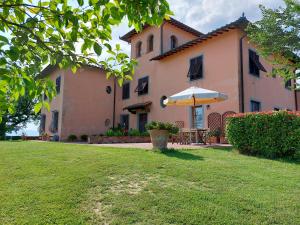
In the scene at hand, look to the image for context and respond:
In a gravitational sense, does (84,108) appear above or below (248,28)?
below

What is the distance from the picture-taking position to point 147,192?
4.64 m

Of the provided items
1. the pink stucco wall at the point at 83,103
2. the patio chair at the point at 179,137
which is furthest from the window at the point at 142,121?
the patio chair at the point at 179,137

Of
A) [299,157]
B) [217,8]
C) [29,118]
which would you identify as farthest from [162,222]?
[29,118]

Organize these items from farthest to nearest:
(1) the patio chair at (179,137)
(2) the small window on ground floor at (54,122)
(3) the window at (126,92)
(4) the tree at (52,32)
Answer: (3) the window at (126,92)
(2) the small window on ground floor at (54,122)
(1) the patio chair at (179,137)
(4) the tree at (52,32)

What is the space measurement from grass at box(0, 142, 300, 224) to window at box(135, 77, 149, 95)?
13.7 m

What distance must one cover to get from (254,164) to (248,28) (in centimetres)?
866

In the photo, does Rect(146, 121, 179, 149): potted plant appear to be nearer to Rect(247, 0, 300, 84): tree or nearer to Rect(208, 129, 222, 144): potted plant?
Rect(208, 129, 222, 144): potted plant

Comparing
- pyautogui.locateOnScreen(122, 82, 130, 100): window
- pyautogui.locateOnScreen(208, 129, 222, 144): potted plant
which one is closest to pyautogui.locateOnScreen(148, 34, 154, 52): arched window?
pyautogui.locateOnScreen(122, 82, 130, 100): window

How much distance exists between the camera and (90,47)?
2.39 metres

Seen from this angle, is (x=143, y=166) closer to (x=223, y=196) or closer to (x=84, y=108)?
(x=223, y=196)

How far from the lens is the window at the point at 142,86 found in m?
20.4

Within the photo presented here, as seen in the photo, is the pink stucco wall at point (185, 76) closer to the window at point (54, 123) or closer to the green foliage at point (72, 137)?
the green foliage at point (72, 137)

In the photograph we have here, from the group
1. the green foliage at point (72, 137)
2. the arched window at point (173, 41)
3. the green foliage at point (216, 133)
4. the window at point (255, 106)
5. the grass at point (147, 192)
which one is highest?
the arched window at point (173, 41)

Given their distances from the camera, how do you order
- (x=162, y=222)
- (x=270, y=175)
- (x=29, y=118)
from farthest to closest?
1. (x=29, y=118)
2. (x=270, y=175)
3. (x=162, y=222)
